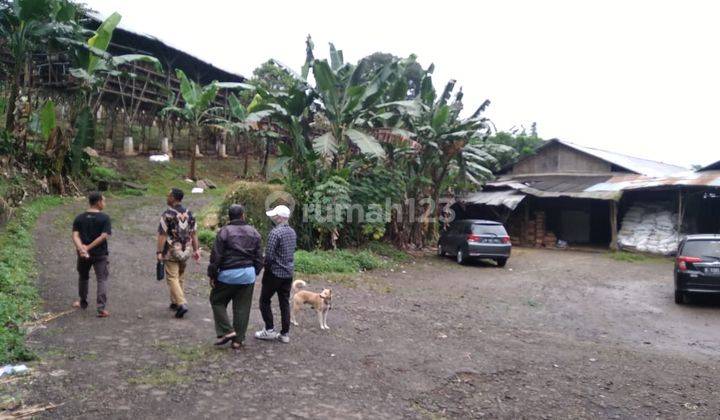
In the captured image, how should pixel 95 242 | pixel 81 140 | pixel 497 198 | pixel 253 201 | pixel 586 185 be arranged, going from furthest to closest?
pixel 586 185, pixel 497 198, pixel 81 140, pixel 253 201, pixel 95 242

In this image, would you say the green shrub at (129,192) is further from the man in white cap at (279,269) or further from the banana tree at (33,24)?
the man in white cap at (279,269)

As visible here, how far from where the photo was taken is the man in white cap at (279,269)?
5902mm

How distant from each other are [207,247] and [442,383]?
8.51 metres

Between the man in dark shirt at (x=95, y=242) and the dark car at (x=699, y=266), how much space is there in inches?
389

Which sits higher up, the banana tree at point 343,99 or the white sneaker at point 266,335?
the banana tree at point 343,99

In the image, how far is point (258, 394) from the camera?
14.9 feet

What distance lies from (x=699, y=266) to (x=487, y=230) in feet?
21.1

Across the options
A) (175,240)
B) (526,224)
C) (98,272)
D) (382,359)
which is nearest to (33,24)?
(98,272)

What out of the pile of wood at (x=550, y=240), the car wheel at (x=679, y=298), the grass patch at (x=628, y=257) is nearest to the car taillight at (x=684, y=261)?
the car wheel at (x=679, y=298)

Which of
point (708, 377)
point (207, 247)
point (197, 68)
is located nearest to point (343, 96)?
point (207, 247)

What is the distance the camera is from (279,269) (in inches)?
232

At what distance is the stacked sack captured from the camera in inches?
724

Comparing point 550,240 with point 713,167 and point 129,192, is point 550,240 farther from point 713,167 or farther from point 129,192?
point 129,192

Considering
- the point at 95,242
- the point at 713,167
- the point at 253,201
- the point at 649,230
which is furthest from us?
the point at 713,167
